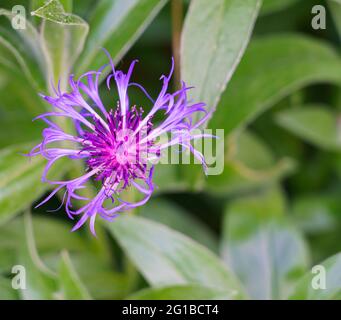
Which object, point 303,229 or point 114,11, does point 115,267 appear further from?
point 114,11

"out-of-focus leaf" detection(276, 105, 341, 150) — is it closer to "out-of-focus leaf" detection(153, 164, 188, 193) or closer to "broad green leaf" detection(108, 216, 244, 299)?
"out-of-focus leaf" detection(153, 164, 188, 193)

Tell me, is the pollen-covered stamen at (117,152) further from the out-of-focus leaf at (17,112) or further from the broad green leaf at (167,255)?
the out-of-focus leaf at (17,112)

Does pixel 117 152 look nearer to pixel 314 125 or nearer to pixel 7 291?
pixel 7 291

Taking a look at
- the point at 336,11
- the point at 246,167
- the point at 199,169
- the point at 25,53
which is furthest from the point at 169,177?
the point at 336,11

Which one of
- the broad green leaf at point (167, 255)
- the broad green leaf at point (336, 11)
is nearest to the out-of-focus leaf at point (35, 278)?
the broad green leaf at point (167, 255)

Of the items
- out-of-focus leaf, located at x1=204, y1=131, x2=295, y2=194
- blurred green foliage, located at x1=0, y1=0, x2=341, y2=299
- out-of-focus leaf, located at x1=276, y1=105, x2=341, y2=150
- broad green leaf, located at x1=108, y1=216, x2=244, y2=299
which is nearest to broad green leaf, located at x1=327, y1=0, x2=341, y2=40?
blurred green foliage, located at x1=0, y1=0, x2=341, y2=299
